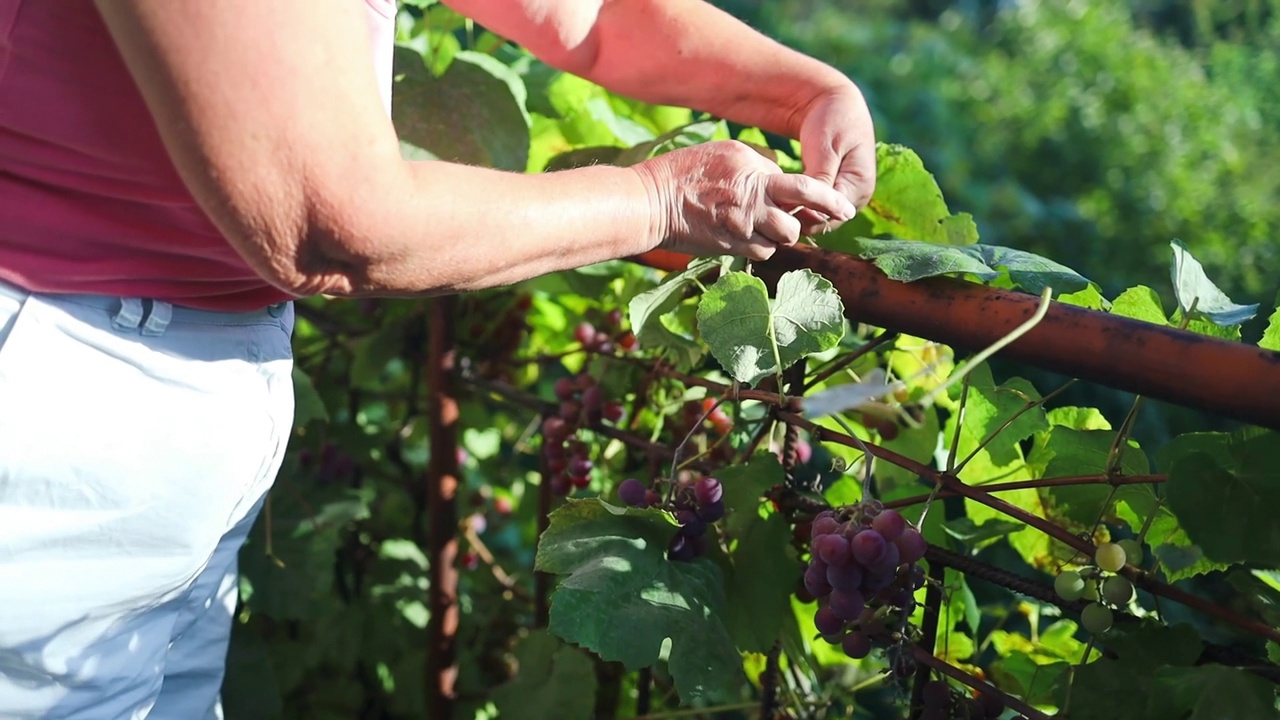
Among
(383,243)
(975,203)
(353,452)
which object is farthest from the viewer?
(975,203)

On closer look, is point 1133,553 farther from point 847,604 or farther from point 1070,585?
point 847,604

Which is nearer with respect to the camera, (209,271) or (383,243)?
(383,243)

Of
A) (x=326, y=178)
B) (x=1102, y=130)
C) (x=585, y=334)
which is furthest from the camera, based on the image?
(x=1102, y=130)

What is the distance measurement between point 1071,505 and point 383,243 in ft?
2.22

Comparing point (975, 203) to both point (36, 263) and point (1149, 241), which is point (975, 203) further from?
point (36, 263)

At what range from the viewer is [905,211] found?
116cm

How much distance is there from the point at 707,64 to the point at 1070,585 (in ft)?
2.15

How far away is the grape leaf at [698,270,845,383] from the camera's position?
92 cm

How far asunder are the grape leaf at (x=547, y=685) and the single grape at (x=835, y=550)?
0.56 m

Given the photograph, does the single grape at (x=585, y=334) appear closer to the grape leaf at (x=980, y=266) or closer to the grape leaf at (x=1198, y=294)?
the grape leaf at (x=980, y=266)

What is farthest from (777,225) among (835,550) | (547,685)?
(547,685)

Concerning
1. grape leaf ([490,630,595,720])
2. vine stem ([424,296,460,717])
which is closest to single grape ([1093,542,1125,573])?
grape leaf ([490,630,595,720])

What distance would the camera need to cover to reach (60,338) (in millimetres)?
832

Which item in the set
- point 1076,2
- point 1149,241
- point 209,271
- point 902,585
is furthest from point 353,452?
point 1076,2
